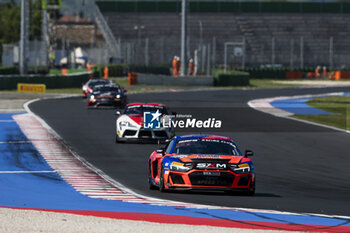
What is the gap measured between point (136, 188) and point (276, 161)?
6275 millimetres

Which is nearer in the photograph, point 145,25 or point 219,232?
point 219,232

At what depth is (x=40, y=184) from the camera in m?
16.9

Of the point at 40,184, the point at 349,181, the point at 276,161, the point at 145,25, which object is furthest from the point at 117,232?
the point at 145,25

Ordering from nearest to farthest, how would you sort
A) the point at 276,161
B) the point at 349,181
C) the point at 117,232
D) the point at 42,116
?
the point at 117,232, the point at 349,181, the point at 276,161, the point at 42,116

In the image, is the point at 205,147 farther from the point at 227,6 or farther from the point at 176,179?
Answer: the point at 227,6

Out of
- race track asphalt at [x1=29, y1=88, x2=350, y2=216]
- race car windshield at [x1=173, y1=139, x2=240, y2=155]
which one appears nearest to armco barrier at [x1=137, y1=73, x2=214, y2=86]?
race track asphalt at [x1=29, y1=88, x2=350, y2=216]

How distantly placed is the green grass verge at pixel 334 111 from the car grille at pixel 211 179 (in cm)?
1921

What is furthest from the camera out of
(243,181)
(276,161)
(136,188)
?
(276,161)

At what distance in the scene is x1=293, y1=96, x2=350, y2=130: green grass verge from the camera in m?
36.5

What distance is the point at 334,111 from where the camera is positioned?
43.9 meters

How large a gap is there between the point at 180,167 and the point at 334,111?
29.8 m

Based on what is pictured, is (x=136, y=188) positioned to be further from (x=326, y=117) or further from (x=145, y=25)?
(x=145, y=25)

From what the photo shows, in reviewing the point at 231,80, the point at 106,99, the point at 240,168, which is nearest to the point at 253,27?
the point at 231,80

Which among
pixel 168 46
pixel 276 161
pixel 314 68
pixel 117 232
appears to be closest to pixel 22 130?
pixel 276 161
